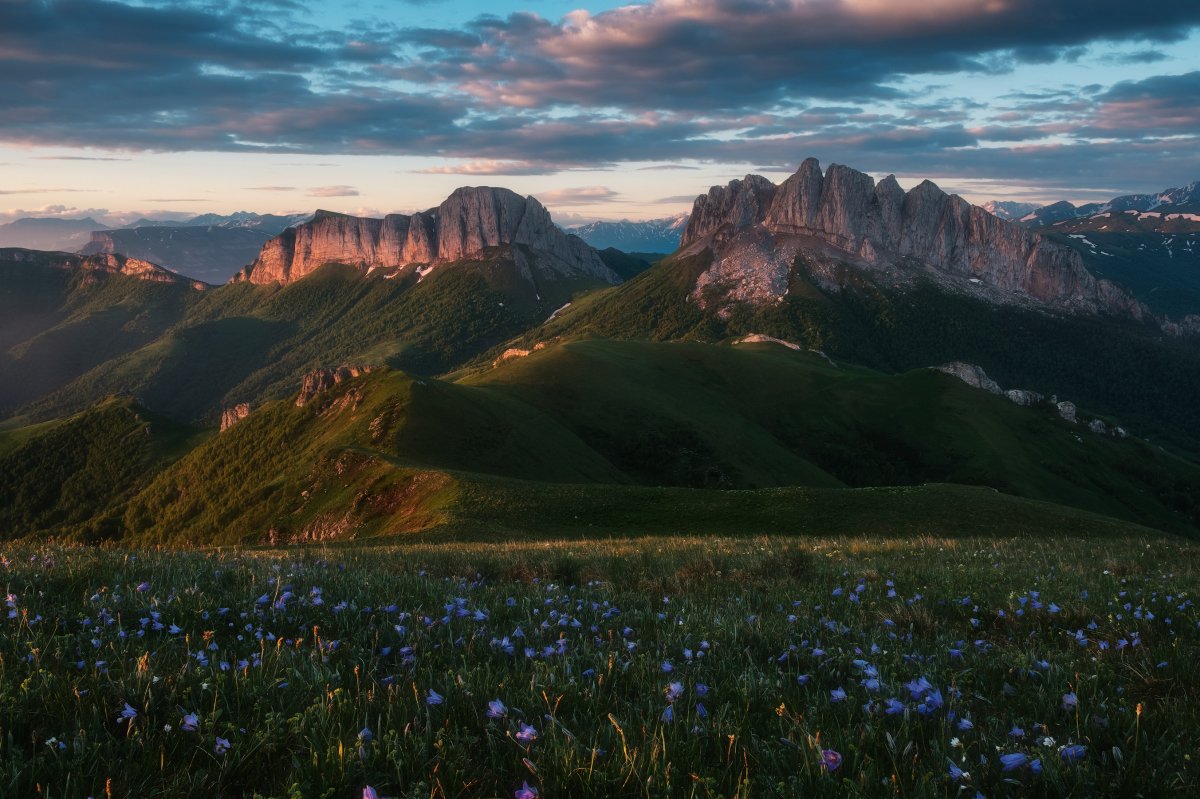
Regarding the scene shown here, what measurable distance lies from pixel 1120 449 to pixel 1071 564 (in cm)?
20471

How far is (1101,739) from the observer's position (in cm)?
397

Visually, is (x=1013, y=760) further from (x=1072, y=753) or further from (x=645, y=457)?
(x=645, y=457)

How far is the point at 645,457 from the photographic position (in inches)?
4385

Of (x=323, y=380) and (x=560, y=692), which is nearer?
(x=560, y=692)

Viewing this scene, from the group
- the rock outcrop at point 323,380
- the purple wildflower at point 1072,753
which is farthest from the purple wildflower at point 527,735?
the rock outcrop at point 323,380

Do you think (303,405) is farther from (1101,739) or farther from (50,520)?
(1101,739)

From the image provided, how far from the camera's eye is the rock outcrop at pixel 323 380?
12362 centimetres

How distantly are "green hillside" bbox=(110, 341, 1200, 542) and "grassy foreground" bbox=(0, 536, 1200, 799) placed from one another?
32.5 meters

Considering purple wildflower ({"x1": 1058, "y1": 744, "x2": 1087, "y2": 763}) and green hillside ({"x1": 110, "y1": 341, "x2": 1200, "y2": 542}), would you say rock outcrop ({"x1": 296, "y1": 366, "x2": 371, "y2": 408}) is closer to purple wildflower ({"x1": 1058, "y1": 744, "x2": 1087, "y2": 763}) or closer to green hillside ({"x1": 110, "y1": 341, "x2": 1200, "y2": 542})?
green hillside ({"x1": 110, "y1": 341, "x2": 1200, "y2": 542})

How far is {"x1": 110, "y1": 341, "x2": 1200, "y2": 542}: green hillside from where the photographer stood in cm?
4566

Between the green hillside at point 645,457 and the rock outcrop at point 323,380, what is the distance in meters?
4.10

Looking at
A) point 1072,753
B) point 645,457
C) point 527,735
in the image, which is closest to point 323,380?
point 645,457

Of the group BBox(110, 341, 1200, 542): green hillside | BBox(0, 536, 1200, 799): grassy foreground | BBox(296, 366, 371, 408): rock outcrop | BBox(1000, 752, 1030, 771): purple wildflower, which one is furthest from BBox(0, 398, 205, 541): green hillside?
BBox(1000, 752, 1030, 771): purple wildflower

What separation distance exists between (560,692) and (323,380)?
133154 mm
